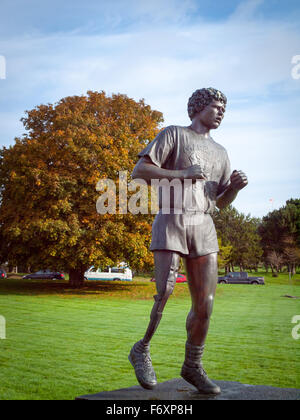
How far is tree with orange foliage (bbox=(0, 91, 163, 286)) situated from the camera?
21.8 meters

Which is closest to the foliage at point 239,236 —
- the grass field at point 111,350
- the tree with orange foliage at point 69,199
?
the tree with orange foliage at point 69,199

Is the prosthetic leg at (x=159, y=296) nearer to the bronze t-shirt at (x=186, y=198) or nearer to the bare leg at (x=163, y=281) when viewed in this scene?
the bare leg at (x=163, y=281)

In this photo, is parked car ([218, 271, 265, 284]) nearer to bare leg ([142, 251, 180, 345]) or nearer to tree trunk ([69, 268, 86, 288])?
tree trunk ([69, 268, 86, 288])

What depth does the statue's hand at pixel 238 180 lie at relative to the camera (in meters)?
4.57

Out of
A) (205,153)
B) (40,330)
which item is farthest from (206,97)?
(40,330)

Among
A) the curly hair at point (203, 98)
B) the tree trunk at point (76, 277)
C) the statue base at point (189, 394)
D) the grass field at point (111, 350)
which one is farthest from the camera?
the tree trunk at point (76, 277)

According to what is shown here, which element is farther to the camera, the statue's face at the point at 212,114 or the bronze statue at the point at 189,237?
the statue's face at the point at 212,114

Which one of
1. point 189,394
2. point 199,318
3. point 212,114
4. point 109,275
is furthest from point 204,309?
point 109,275

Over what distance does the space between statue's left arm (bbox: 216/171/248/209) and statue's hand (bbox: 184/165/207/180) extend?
0.53 m

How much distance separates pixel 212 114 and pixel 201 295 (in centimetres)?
186

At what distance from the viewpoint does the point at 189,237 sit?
4230 millimetres

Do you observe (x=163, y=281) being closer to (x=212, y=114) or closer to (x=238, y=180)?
(x=238, y=180)

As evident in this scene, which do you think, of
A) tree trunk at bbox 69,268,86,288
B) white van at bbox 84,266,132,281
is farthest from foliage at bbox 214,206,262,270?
tree trunk at bbox 69,268,86,288

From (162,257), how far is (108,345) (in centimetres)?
521
